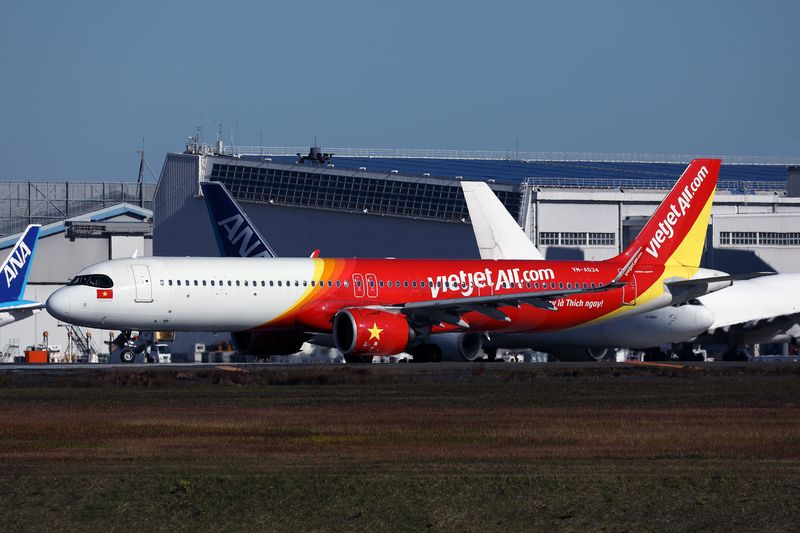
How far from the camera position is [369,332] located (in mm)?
45938

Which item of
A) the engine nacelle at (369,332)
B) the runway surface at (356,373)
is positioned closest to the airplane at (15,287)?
the runway surface at (356,373)

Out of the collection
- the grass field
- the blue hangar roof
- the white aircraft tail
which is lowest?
the grass field

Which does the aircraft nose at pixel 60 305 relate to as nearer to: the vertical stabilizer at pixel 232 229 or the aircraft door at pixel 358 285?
the aircraft door at pixel 358 285

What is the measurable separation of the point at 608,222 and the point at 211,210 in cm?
2779

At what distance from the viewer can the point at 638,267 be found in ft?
179

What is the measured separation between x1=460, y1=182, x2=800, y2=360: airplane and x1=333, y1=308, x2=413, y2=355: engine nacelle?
760 cm

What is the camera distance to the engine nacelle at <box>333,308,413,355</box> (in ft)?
151

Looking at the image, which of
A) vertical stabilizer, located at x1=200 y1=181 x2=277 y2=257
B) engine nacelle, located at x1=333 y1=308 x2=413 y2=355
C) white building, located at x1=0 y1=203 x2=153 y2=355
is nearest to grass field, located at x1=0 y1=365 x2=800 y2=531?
engine nacelle, located at x1=333 y1=308 x2=413 y2=355

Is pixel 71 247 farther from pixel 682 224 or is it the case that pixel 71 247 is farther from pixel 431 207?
pixel 682 224

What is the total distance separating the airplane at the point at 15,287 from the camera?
195 feet

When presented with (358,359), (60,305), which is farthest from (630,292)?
(60,305)

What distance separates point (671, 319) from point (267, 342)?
56.4 ft

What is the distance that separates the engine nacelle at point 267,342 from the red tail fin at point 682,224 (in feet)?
48.0

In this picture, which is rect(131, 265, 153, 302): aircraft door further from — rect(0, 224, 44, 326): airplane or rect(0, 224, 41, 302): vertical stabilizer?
rect(0, 224, 41, 302): vertical stabilizer
